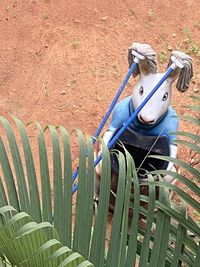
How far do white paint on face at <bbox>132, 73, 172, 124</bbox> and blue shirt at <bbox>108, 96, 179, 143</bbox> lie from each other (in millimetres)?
53

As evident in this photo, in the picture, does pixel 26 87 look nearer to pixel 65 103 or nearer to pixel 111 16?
pixel 65 103

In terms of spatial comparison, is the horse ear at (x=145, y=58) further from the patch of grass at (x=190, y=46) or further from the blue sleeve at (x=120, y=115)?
the patch of grass at (x=190, y=46)

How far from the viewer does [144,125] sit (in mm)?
2893

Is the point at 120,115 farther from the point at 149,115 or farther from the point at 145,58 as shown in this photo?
the point at 145,58

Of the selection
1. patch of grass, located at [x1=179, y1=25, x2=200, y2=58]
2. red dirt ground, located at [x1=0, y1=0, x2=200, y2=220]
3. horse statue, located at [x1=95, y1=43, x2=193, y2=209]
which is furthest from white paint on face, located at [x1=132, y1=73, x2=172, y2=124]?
patch of grass, located at [x1=179, y1=25, x2=200, y2=58]

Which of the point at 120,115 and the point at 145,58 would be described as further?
the point at 120,115

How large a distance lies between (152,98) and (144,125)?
15cm

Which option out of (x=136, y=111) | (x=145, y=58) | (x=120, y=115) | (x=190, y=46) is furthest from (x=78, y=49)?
(x=136, y=111)

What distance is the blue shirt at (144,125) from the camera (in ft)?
9.52

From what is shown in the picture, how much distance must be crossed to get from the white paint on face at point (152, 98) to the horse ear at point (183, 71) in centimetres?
5

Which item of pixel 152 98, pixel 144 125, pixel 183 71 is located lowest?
pixel 144 125

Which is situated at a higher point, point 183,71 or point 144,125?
point 183,71

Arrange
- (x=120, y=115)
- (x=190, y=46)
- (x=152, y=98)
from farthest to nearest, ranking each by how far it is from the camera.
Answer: (x=190, y=46)
(x=120, y=115)
(x=152, y=98)

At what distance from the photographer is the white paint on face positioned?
2.82m
